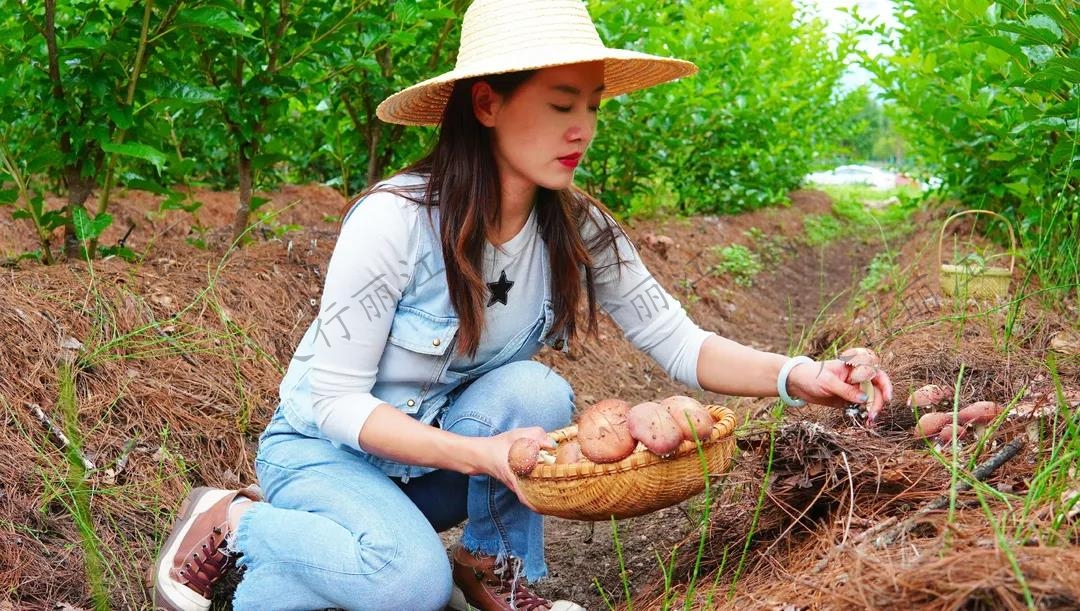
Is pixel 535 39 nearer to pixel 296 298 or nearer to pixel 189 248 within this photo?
pixel 296 298

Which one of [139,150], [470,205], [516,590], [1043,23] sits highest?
[1043,23]

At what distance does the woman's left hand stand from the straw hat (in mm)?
742

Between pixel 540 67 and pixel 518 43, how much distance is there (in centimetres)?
9

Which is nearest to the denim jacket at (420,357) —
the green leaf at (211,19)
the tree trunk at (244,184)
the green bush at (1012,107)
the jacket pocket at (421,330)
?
the jacket pocket at (421,330)

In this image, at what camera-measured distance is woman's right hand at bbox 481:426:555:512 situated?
178 centimetres

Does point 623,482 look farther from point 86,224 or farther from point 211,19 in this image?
point 86,224

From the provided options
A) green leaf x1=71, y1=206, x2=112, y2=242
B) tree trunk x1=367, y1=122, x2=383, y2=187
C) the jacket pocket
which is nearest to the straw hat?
the jacket pocket

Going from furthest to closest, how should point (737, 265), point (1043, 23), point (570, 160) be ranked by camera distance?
point (737, 265)
point (1043, 23)
point (570, 160)

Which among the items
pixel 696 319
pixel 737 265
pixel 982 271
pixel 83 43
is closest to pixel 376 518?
pixel 83 43

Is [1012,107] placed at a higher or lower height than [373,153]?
higher

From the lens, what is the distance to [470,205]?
6.69 feet

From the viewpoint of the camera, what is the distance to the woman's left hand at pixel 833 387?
1.89 m

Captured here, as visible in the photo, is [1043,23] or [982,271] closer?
[1043,23]

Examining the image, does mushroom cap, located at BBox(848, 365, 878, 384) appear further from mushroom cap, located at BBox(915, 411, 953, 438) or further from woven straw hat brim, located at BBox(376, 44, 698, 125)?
woven straw hat brim, located at BBox(376, 44, 698, 125)
